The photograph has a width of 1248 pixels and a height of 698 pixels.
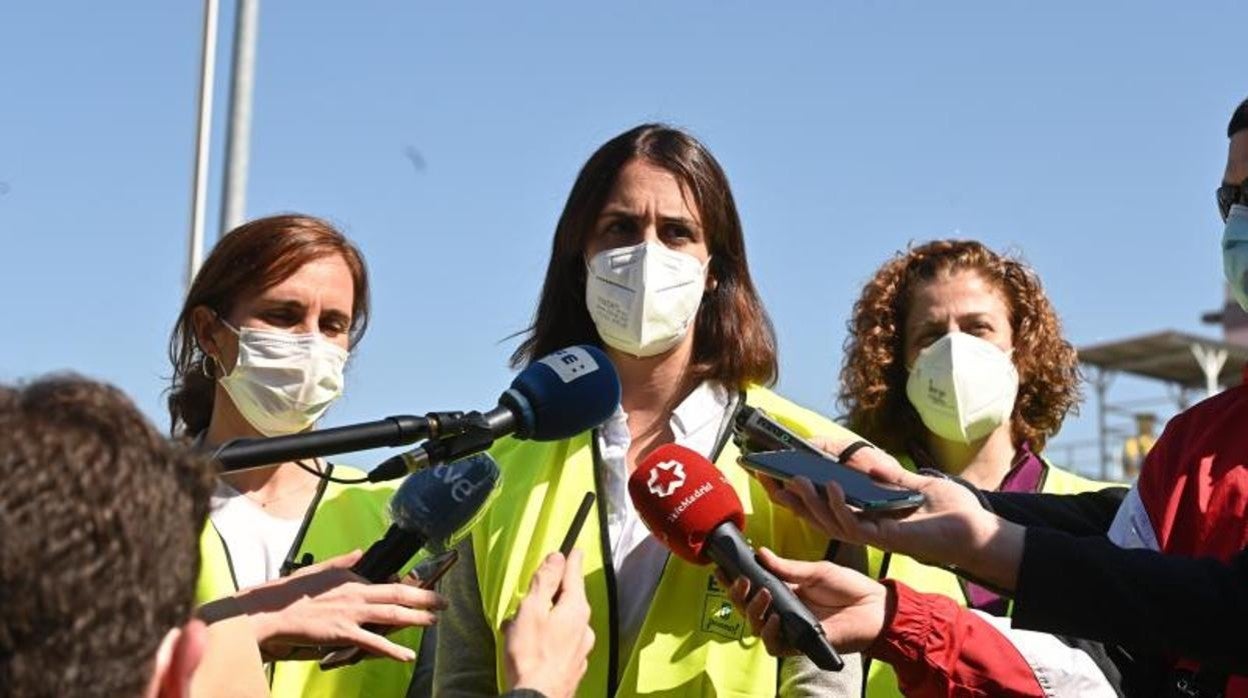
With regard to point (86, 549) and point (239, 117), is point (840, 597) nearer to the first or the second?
point (86, 549)

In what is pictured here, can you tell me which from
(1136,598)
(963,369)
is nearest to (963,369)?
(963,369)

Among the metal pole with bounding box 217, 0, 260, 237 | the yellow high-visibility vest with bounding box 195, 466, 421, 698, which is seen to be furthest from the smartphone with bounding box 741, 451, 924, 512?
the metal pole with bounding box 217, 0, 260, 237

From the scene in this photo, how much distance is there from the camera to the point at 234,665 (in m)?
2.45

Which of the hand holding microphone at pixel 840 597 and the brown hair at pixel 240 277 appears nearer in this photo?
the hand holding microphone at pixel 840 597

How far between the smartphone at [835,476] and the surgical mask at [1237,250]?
787mm

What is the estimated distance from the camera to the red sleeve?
321 cm

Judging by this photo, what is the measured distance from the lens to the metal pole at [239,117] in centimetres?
851

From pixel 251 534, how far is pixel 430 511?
119cm

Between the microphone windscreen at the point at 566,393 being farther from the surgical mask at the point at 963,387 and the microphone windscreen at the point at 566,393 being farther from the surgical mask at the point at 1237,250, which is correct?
the surgical mask at the point at 963,387

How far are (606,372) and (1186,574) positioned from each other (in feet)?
3.48

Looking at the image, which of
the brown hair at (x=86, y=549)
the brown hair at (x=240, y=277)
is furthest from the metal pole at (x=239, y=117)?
the brown hair at (x=86, y=549)

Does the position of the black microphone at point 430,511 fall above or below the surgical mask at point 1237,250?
below

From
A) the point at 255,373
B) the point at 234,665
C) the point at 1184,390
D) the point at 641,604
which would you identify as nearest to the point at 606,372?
the point at 641,604

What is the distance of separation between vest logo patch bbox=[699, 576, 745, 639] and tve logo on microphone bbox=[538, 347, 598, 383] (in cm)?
59
